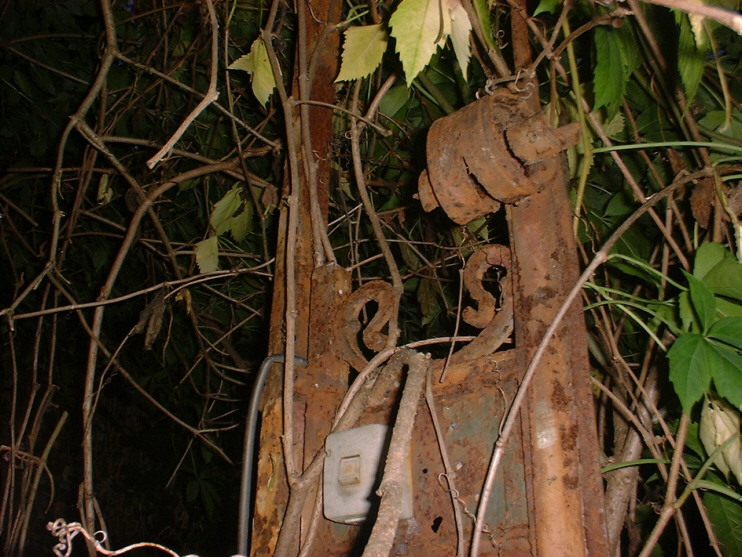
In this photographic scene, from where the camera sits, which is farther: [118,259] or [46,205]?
[46,205]

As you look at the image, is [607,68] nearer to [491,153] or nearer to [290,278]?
[491,153]

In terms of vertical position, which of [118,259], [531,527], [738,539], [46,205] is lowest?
[738,539]

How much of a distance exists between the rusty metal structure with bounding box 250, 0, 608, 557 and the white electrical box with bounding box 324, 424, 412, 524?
0.07 feet

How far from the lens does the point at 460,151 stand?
0.75 metres

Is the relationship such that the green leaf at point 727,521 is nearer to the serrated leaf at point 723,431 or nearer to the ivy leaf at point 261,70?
the serrated leaf at point 723,431

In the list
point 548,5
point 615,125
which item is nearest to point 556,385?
point 548,5

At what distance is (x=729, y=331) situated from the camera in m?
0.73

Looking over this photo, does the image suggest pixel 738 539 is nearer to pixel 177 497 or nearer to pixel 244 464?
pixel 244 464

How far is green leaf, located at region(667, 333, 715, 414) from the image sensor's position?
27.4 inches

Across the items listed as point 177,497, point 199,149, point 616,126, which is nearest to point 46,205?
point 199,149

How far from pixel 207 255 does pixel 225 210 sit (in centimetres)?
16

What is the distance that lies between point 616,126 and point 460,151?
672 millimetres

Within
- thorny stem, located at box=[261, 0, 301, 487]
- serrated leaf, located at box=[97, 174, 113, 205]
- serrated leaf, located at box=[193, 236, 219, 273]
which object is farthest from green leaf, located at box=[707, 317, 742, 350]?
serrated leaf, located at box=[97, 174, 113, 205]

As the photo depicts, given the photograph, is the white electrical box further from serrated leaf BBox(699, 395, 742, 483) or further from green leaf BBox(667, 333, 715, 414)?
serrated leaf BBox(699, 395, 742, 483)
